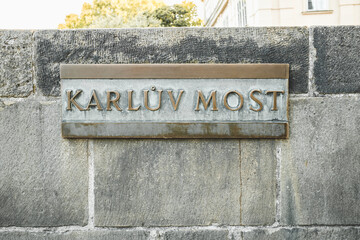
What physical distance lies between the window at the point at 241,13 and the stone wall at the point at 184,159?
12.3m

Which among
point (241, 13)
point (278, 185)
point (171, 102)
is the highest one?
point (241, 13)

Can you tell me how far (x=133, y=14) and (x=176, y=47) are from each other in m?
28.9

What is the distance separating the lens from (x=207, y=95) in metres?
1.95

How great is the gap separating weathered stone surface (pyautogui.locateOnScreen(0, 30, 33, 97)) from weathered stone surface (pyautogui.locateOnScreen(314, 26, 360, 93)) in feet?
5.51

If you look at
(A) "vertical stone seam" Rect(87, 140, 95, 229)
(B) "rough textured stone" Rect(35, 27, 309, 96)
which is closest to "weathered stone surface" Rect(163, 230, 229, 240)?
(A) "vertical stone seam" Rect(87, 140, 95, 229)

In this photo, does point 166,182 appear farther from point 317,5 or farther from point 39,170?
point 317,5

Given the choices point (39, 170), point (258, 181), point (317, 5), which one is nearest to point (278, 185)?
point (258, 181)

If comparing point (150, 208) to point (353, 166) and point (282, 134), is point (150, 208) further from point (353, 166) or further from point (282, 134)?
point (353, 166)

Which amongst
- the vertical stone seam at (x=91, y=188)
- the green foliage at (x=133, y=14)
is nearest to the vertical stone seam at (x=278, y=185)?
the vertical stone seam at (x=91, y=188)

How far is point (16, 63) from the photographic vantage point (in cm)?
198

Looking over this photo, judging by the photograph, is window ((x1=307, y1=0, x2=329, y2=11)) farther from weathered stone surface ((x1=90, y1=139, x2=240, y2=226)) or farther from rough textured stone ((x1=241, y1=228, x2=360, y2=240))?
weathered stone surface ((x1=90, y1=139, x2=240, y2=226))

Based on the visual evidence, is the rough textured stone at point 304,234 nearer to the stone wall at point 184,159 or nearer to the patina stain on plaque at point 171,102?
the stone wall at point 184,159

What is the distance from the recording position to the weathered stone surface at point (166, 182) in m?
1.99

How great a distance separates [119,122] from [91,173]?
13.8 inches
